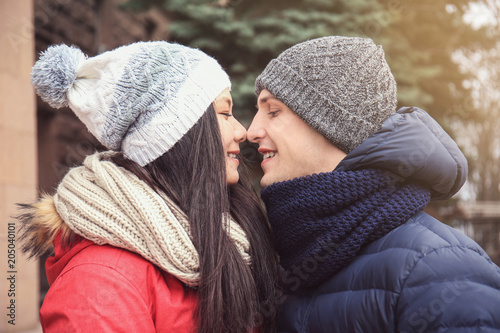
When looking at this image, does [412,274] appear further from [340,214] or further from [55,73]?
[55,73]

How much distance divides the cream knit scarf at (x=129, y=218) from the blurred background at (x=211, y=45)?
2.27 m

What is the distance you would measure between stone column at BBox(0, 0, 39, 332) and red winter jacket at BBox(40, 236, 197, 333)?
3.67 m

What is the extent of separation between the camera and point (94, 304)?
63.7 inches

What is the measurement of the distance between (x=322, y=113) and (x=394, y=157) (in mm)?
529

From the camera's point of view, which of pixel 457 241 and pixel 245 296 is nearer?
pixel 457 241

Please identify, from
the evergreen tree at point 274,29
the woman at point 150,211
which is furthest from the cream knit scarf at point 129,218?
the evergreen tree at point 274,29

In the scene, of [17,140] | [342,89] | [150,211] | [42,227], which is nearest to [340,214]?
[342,89]

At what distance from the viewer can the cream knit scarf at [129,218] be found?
72.0 inches

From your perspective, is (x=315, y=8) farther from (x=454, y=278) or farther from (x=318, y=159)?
(x=454, y=278)

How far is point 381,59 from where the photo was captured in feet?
7.84

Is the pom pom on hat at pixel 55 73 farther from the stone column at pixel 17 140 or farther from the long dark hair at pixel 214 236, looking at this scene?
the stone column at pixel 17 140

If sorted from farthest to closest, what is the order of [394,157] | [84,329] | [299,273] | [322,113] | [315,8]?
[315,8], [322,113], [299,273], [394,157], [84,329]

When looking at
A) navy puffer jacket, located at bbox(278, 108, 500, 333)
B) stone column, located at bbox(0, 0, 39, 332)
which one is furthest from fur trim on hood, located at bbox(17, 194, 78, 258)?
stone column, located at bbox(0, 0, 39, 332)

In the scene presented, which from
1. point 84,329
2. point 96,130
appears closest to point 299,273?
point 84,329
